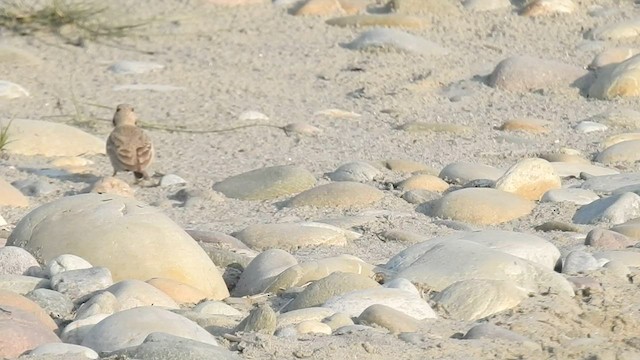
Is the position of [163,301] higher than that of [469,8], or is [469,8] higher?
[163,301]

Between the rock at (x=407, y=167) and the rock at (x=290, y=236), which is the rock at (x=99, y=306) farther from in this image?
the rock at (x=407, y=167)

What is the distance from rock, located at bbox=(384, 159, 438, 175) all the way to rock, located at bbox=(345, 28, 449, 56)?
2264 millimetres

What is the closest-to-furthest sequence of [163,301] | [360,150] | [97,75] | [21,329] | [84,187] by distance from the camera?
[21,329]
[163,301]
[84,187]
[360,150]
[97,75]

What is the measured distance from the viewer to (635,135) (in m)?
7.02

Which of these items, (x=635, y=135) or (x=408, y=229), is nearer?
(x=408, y=229)

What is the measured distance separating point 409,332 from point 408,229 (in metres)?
1.77

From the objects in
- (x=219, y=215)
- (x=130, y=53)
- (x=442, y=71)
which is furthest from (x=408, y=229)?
(x=130, y=53)

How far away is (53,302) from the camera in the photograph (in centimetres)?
369

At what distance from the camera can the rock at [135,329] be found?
3.25 m

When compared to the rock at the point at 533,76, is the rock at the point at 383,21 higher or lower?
higher

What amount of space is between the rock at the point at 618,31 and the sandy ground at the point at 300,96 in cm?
10

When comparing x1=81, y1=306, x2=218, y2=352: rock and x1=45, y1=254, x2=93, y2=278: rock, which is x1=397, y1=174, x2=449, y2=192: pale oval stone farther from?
x1=81, y1=306, x2=218, y2=352: rock

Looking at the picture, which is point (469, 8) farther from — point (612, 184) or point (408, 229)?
point (408, 229)

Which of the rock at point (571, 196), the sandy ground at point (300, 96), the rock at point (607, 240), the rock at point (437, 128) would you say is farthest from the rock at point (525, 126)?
the rock at point (607, 240)
